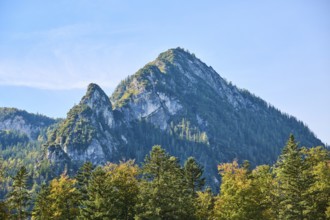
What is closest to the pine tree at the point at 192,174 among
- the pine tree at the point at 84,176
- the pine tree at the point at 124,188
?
the pine tree at the point at 124,188

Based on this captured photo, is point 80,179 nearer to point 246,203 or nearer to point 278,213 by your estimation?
point 246,203

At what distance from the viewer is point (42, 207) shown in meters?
62.7

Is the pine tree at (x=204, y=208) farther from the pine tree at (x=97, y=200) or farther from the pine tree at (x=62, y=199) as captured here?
the pine tree at (x=62, y=199)

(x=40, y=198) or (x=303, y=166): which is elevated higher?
(x=303, y=166)

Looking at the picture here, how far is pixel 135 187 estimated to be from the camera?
6094cm

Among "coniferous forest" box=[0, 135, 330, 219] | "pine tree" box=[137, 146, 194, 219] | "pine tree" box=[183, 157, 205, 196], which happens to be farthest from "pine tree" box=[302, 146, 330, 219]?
"pine tree" box=[137, 146, 194, 219]

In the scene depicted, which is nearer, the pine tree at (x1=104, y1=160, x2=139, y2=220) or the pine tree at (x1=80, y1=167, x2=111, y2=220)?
the pine tree at (x1=80, y1=167, x2=111, y2=220)

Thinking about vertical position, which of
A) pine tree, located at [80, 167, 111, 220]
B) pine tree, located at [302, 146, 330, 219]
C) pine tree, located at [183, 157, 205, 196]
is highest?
pine tree, located at [183, 157, 205, 196]

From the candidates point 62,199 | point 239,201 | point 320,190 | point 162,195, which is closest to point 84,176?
point 62,199

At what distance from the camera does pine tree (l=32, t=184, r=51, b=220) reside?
61594 millimetres

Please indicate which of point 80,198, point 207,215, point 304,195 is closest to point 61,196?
point 80,198

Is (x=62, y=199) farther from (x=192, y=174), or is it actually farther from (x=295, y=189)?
(x=295, y=189)

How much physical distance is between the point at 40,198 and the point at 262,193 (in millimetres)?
40278

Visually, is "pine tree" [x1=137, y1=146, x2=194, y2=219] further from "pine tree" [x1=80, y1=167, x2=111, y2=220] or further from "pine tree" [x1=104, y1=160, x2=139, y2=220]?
"pine tree" [x1=80, y1=167, x2=111, y2=220]
